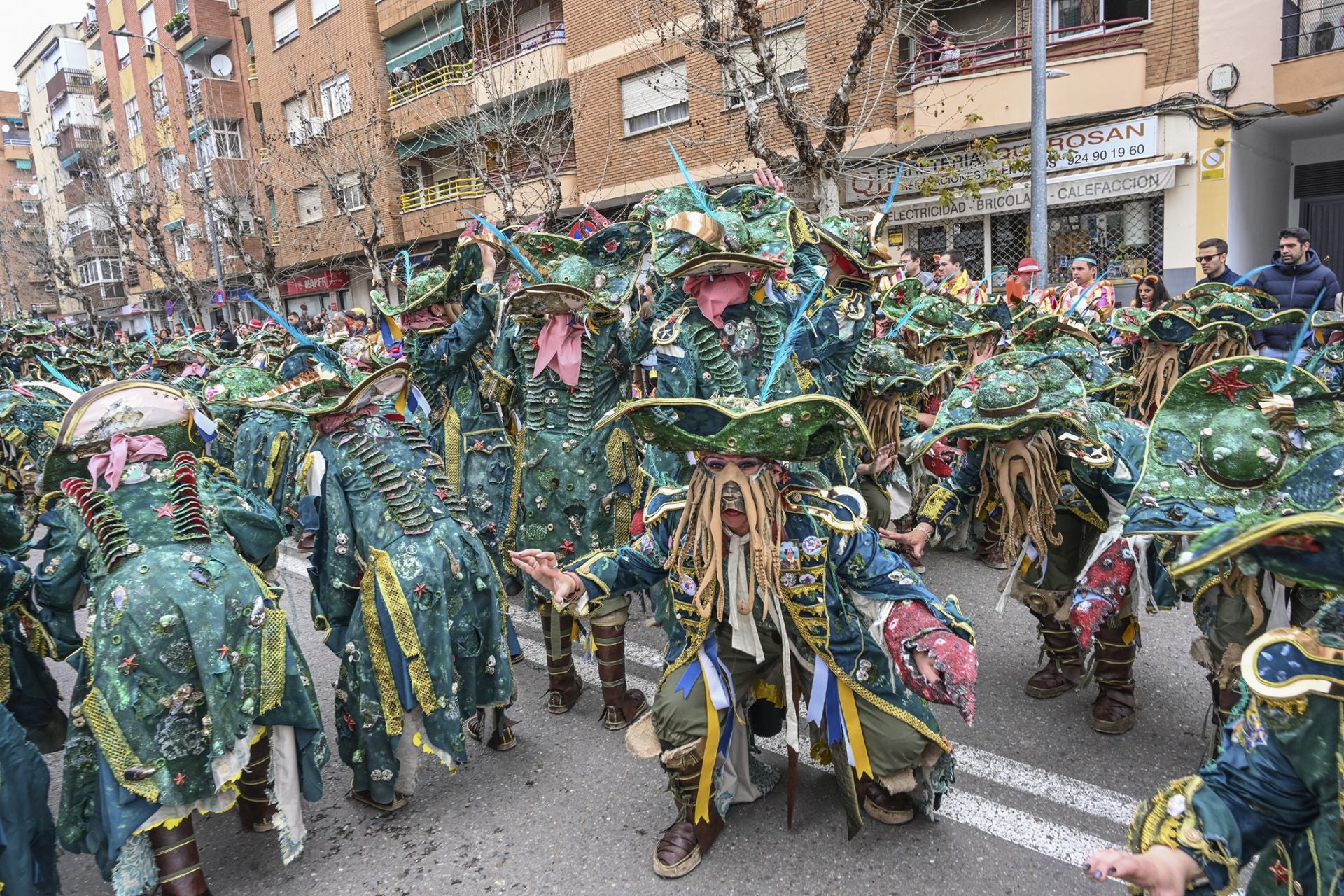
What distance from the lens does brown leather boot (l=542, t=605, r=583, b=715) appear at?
444cm

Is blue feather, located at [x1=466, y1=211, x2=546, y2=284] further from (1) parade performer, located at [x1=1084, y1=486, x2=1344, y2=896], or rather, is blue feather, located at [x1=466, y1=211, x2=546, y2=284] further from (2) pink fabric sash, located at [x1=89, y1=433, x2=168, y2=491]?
(1) parade performer, located at [x1=1084, y1=486, x2=1344, y2=896]

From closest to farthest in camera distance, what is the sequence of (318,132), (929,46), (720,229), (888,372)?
1. (720,229)
2. (888,372)
3. (929,46)
4. (318,132)

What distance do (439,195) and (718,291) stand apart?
20753 millimetres

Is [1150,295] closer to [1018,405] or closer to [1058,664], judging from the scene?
[1058,664]

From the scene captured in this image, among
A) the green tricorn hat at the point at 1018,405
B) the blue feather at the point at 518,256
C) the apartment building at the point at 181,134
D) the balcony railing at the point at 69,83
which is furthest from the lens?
the balcony railing at the point at 69,83

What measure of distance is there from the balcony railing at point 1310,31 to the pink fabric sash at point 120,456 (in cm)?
1323

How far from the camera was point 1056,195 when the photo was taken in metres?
13.1

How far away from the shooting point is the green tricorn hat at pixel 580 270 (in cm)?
437

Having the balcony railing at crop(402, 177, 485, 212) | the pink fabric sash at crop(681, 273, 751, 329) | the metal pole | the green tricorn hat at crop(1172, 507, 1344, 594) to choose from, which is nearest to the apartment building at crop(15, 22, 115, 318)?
the balcony railing at crop(402, 177, 485, 212)

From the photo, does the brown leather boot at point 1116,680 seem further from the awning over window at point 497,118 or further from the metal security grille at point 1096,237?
the awning over window at point 497,118

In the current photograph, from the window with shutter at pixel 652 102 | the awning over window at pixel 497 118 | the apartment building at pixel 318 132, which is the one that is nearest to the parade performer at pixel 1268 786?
the awning over window at pixel 497 118

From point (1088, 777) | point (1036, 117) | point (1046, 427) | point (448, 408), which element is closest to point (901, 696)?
point (1088, 777)

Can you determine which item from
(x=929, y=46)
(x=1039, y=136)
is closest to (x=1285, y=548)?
(x=1039, y=136)

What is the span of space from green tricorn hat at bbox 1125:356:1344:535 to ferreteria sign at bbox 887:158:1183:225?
9.36 meters
